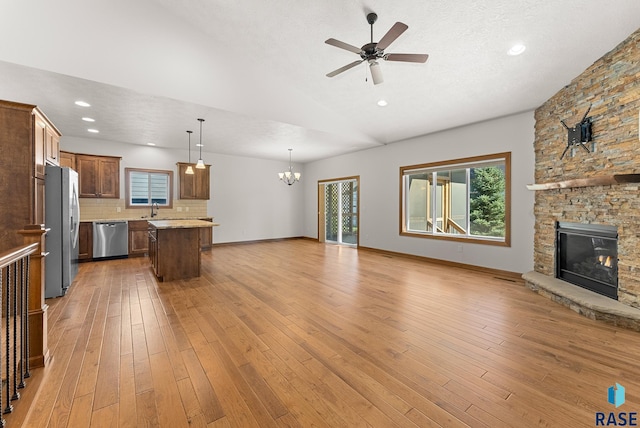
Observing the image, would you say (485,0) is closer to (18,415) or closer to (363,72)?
(363,72)

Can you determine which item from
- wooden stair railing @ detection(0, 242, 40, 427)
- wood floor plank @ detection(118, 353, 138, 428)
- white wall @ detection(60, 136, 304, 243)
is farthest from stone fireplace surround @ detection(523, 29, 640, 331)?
white wall @ detection(60, 136, 304, 243)

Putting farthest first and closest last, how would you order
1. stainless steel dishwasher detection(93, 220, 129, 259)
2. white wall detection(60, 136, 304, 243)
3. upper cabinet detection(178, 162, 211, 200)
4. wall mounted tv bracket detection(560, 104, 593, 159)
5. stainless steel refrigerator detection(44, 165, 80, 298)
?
upper cabinet detection(178, 162, 211, 200)
white wall detection(60, 136, 304, 243)
stainless steel dishwasher detection(93, 220, 129, 259)
stainless steel refrigerator detection(44, 165, 80, 298)
wall mounted tv bracket detection(560, 104, 593, 159)

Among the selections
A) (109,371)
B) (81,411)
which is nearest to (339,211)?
(109,371)

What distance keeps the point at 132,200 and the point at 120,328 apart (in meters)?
5.24

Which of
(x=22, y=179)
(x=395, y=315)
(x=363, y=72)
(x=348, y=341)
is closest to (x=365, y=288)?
(x=395, y=315)

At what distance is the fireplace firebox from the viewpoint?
10.6 feet

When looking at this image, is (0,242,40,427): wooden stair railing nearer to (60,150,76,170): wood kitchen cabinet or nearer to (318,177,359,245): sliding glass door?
(60,150,76,170): wood kitchen cabinet

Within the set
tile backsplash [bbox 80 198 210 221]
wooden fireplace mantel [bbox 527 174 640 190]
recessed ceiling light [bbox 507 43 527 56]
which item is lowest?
tile backsplash [bbox 80 198 210 221]

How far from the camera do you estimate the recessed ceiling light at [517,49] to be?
3205 mm

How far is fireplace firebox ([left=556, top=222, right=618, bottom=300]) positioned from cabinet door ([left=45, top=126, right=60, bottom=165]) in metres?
7.19

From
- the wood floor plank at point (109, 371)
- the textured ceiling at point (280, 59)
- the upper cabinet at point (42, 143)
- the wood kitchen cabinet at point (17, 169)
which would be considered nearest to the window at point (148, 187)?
the textured ceiling at point (280, 59)

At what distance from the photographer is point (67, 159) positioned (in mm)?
5965

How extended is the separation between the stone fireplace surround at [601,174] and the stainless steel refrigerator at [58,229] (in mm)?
6487

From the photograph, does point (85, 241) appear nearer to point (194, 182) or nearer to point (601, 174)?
point (194, 182)
